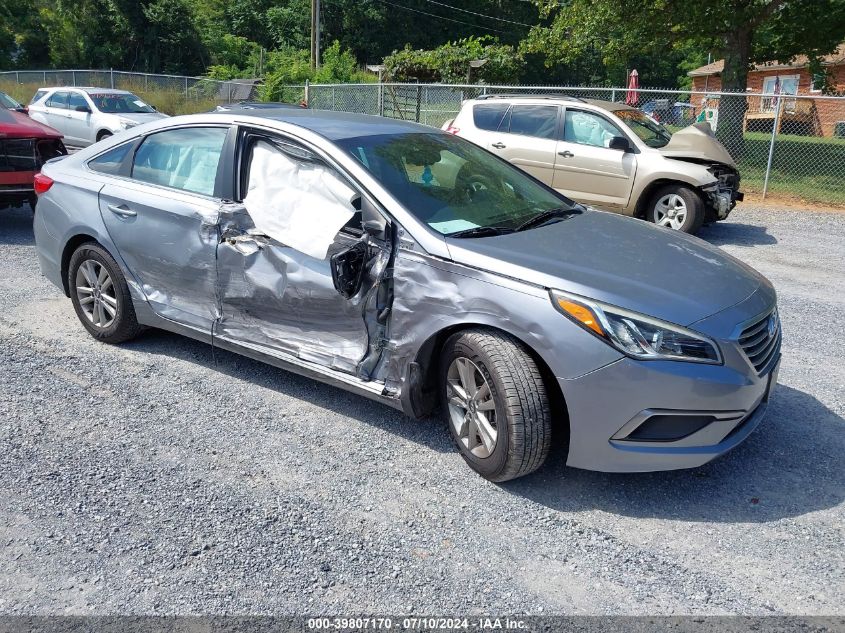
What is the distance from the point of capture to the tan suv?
10.3 meters

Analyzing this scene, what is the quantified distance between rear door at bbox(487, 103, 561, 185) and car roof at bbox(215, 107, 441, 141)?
20.2 feet

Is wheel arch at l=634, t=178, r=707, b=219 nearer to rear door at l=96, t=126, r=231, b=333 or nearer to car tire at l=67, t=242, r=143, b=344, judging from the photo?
rear door at l=96, t=126, r=231, b=333

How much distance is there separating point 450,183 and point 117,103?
1679 cm

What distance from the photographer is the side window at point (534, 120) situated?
11.3 m

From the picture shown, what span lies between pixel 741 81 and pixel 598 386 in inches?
675

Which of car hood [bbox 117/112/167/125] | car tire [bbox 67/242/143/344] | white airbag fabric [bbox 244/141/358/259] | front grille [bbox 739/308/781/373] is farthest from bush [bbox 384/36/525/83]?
front grille [bbox 739/308/781/373]

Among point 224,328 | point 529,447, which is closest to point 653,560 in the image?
point 529,447

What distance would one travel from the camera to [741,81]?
18.1 m

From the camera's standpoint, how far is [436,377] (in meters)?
4.05

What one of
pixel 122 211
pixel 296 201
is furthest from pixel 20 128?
pixel 296 201

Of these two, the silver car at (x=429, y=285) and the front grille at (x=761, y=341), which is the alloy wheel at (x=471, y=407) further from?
the front grille at (x=761, y=341)

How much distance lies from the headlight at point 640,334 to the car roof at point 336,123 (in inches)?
73.7

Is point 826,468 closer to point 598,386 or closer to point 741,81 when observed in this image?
point 598,386

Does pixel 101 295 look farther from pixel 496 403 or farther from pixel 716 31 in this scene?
pixel 716 31
